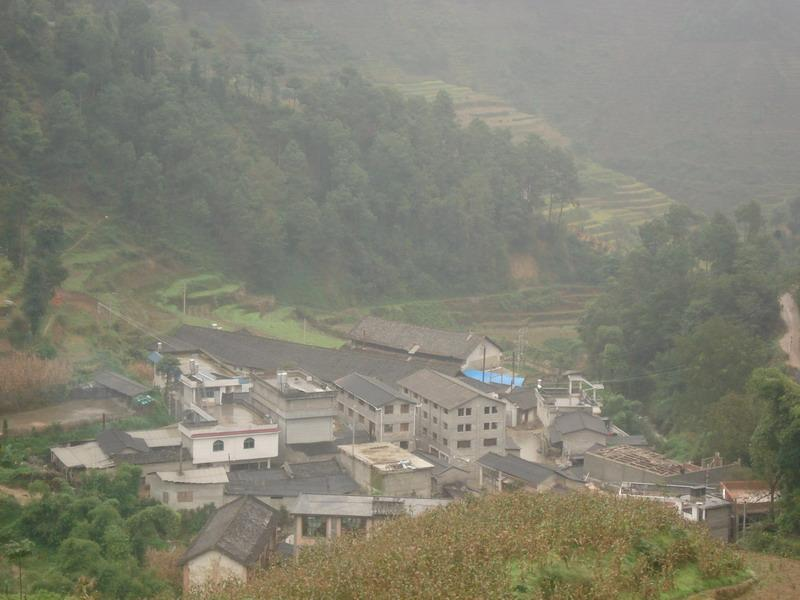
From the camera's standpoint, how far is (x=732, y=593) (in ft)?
38.1

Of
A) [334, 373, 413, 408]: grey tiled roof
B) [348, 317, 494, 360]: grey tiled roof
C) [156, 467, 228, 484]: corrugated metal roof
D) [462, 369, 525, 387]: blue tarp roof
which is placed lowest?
[156, 467, 228, 484]: corrugated metal roof

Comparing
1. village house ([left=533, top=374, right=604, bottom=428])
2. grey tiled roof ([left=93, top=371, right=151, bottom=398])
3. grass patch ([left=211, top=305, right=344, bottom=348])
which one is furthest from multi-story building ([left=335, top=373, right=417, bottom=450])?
grass patch ([left=211, top=305, right=344, bottom=348])

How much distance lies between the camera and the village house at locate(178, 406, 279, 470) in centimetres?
2017

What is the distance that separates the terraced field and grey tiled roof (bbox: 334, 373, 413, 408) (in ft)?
66.7

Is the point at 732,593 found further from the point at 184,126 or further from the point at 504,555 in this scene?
the point at 184,126

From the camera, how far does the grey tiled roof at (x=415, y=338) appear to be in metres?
29.0

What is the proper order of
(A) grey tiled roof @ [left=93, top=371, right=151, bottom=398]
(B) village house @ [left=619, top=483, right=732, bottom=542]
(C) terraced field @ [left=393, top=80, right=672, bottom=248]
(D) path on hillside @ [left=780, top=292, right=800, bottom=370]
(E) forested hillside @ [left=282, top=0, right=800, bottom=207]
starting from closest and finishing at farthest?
(B) village house @ [left=619, top=483, right=732, bottom=542] → (A) grey tiled roof @ [left=93, top=371, right=151, bottom=398] → (D) path on hillside @ [left=780, top=292, right=800, bottom=370] → (C) terraced field @ [left=393, top=80, right=672, bottom=248] → (E) forested hillside @ [left=282, top=0, right=800, bottom=207]

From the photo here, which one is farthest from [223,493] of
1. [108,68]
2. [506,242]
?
[506,242]

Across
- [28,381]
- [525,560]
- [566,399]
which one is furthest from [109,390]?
[525,560]

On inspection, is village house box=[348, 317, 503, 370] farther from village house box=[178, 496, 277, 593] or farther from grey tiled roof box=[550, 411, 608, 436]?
village house box=[178, 496, 277, 593]

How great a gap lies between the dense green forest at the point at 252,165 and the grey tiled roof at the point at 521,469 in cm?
1148

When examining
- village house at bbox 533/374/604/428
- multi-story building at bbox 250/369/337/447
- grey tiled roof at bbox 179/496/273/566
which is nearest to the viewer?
grey tiled roof at bbox 179/496/273/566

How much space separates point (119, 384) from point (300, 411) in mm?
3762

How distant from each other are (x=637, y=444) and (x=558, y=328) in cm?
1257
